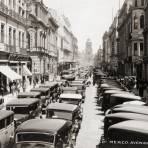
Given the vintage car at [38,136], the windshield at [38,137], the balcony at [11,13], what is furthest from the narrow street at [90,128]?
the balcony at [11,13]

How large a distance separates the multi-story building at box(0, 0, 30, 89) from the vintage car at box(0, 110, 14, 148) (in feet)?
70.3

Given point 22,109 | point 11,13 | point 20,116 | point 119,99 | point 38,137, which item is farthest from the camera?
point 11,13

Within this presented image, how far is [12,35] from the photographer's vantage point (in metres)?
43.7

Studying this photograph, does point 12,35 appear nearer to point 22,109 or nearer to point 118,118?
point 22,109

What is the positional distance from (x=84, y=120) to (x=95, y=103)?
880cm

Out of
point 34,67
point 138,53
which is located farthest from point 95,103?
point 138,53

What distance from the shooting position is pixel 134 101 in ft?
70.0

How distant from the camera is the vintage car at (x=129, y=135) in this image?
11516 mm

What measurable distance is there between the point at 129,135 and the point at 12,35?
33.7m

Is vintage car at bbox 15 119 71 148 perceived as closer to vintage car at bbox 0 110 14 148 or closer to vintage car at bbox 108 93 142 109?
vintage car at bbox 0 110 14 148

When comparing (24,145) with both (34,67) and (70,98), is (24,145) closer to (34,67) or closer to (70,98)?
(70,98)

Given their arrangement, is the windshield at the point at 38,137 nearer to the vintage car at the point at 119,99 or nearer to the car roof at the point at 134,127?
the car roof at the point at 134,127

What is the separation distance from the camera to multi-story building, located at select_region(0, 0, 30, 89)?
38.6 meters

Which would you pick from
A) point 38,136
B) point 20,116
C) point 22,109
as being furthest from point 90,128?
point 38,136
